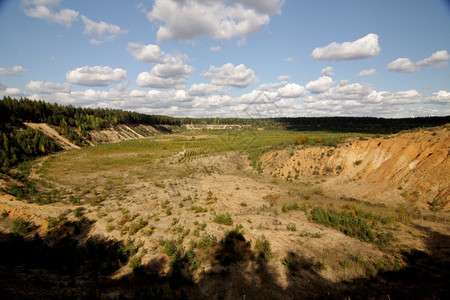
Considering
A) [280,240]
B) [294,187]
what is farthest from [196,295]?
[294,187]

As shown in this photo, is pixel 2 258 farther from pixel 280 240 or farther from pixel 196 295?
pixel 280 240

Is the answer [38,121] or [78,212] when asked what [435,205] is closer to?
[78,212]

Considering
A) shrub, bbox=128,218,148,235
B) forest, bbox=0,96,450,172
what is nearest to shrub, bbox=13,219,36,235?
shrub, bbox=128,218,148,235

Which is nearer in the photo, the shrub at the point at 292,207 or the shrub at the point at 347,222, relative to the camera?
the shrub at the point at 347,222

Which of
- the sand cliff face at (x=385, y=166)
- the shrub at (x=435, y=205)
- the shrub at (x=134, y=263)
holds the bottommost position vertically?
the shrub at (x=134, y=263)

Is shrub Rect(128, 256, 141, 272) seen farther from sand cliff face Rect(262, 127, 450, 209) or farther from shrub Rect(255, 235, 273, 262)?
sand cliff face Rect(262, 127, 450, 209)

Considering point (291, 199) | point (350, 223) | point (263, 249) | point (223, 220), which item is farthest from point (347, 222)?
point (223, 220)

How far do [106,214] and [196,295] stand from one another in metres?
10.4

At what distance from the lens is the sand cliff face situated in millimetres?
16375

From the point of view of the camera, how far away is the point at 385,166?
20516mm

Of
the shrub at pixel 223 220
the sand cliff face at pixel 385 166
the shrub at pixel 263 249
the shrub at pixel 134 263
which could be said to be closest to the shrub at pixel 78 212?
the shrub at pixel 134 263

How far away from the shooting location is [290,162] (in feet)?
93.8

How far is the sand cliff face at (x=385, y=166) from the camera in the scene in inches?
645

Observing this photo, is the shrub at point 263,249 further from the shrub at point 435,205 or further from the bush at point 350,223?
the shrub at point 435,205
